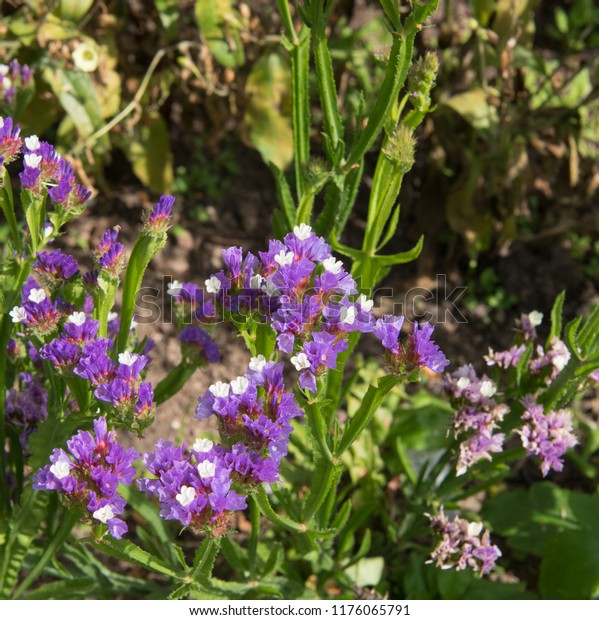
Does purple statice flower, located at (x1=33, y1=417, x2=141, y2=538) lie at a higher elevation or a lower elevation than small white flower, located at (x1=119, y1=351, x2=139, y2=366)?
lower

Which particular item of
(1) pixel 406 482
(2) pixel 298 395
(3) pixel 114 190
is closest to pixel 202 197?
(3) pixel 114 190

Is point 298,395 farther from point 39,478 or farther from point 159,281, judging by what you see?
point 159,281

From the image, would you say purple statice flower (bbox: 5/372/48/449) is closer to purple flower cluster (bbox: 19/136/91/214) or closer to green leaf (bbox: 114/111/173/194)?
purple flower cluster (bbox: 19/136/91/214)

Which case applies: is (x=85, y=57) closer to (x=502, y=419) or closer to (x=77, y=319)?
(x=77, y=319)

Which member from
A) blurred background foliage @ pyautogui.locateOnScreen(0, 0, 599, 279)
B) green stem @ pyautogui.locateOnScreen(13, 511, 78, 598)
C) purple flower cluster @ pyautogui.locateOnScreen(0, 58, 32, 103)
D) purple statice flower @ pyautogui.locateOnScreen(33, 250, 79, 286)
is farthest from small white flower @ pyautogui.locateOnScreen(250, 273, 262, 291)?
blurred background foliage @ pyautogui.locateOnScreen(0, 0, 599, 279)

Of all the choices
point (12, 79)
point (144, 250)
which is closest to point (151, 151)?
point (12, 79)
